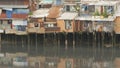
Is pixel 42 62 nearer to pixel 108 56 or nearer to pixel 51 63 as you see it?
pixel 51 63

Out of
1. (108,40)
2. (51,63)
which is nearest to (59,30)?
(108,40)

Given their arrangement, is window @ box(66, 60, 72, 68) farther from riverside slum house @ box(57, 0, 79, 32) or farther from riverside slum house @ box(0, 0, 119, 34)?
riverside slum house @ box(0, 0, 119, 34)

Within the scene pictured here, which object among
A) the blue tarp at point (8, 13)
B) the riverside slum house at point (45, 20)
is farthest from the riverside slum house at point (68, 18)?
the blue tarp at point (8, 13)

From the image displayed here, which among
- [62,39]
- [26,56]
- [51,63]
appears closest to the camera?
[51,63]

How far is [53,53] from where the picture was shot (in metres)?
47.7

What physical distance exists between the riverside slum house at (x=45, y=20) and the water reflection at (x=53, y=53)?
63 cm

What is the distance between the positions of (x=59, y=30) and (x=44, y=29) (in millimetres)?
1350

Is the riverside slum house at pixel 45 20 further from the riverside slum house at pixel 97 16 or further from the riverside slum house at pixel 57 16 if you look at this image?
the riverside slum house at pixel 97 16

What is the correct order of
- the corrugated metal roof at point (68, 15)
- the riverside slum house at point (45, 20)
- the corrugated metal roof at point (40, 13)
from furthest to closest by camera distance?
the corrugated metal roof at point (40, 13) → the riverside slum house at point (45, 20) → the corrugated metal roof at point (68, 15)

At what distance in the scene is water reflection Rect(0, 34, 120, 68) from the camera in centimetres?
4303

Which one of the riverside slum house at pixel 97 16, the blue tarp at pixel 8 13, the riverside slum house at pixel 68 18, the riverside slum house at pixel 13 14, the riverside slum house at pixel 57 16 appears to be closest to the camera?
the riverside slum house at pixel 97 16

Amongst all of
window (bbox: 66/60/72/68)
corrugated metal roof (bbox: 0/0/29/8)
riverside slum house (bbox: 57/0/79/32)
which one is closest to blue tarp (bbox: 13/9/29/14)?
corrugated metal roof (bbox: 0/0/29/8)

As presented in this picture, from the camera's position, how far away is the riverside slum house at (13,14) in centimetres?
5241

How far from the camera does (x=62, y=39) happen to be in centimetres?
5038
